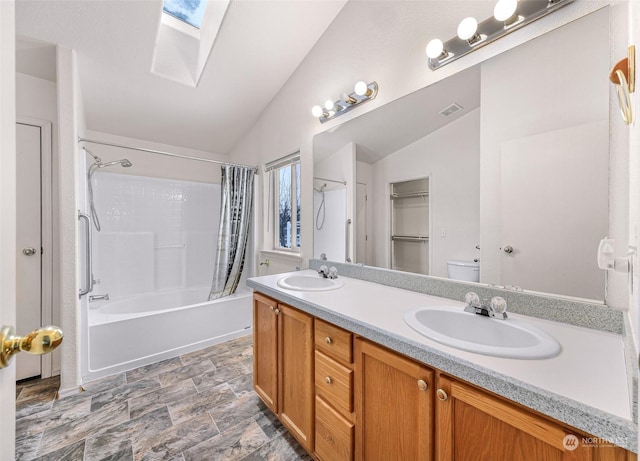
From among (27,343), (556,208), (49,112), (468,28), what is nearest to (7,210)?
(27,343)

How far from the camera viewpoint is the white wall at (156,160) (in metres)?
2.91

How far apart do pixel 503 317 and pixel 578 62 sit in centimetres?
101

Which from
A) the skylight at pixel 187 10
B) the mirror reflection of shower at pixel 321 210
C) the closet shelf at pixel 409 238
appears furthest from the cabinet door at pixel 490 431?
the skylight at pixel 187 10

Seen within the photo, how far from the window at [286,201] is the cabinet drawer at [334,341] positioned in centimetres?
142

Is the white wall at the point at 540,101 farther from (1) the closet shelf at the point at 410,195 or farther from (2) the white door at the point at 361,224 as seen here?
(2) the white door at the point at 361,224

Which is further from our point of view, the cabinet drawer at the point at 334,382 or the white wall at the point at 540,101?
the cabinet drawer at the point at 334,382

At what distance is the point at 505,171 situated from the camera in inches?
45.1

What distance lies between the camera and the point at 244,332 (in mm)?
2877

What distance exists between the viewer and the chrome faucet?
1008 millimetres

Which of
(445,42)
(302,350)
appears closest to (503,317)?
(302,350)

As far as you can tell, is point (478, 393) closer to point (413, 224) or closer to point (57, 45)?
point (413, 224)

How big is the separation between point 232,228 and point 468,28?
2693 millimetres

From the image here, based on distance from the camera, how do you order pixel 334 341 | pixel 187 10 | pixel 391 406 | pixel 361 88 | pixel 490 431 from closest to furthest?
1. pixel 490 431
2. pixel 391 406
3. pixel 334 341
4. pixel 361 88
5. pixel 187 10

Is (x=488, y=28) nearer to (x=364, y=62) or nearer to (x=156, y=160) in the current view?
(x=364, y=62)
